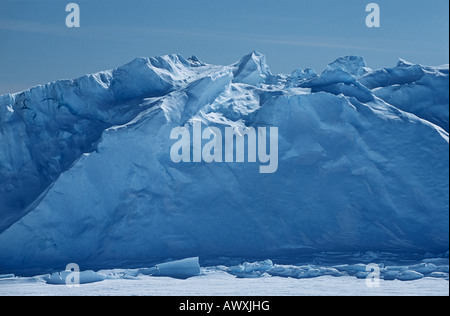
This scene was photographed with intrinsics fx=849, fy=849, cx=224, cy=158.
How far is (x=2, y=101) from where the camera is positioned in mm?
29750

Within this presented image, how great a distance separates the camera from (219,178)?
90.6 feet

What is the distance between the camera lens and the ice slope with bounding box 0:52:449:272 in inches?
1039

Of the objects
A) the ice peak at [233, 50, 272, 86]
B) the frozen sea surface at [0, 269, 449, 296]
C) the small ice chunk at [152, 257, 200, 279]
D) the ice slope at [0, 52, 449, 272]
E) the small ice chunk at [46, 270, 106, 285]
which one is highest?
the ice peak at [233, 50, 272, 86]

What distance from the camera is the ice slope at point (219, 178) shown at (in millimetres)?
26391

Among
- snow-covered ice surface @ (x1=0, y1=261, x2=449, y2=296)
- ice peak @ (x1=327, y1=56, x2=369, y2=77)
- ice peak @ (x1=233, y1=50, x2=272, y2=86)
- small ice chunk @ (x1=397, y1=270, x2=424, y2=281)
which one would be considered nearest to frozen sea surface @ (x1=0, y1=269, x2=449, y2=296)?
snow-covered ice surface @ (x1=0, y1=261, x2=449, y2=296)

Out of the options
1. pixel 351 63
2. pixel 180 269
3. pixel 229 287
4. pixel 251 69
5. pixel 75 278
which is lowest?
pixel 229 287

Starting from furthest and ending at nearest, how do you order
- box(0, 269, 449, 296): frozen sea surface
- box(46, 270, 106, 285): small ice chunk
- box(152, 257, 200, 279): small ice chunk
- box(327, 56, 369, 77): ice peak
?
box(327, 56, 369, 77): ice peak, box(152, 257, 200, 279): small ice chunk, box(46, 270, 106, 285): small ice chunk, box(0, 269, 449, 296): frozen sea surface

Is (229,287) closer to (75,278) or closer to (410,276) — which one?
(75,278)

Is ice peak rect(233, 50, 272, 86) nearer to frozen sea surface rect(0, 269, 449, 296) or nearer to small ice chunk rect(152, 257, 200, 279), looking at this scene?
small ice chunk rect(152, 257, 200, 279)

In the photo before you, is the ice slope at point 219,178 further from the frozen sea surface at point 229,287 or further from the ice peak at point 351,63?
the ice peak at point 351,63

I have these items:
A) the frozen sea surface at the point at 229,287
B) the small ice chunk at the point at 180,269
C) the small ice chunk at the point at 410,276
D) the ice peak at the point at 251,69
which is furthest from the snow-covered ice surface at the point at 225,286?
the ice peak at the point at 251,69

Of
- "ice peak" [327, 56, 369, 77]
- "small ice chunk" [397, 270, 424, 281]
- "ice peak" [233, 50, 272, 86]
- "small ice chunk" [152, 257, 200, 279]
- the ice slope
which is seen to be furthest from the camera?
"ice peak" [327, 56, 369, 77]

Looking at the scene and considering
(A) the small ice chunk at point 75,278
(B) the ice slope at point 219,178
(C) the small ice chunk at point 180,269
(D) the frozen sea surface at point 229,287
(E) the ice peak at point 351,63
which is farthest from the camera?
(E) the ice peak at point 351,63

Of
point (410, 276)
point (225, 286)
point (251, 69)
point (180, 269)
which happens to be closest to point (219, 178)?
point (180, 269)
